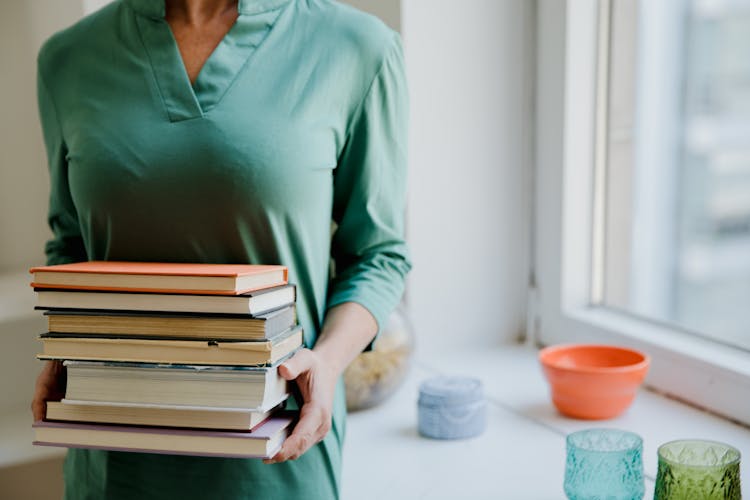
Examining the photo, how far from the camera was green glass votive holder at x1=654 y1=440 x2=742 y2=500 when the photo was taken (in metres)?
0.91

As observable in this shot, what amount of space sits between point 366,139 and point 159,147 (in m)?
0.22

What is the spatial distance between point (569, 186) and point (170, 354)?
1013 millimetres

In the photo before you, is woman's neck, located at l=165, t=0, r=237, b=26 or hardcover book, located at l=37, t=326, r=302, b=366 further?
woman's neck, located at l=165, t=0, r=237, b=26

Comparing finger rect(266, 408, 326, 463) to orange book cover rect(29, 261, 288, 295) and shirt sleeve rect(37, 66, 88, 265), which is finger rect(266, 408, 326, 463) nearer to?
orange book cover rect(29, 261, 288, 295)

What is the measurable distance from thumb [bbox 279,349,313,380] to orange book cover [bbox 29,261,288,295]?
7 cm

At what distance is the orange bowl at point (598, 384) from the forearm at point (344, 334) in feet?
1.51

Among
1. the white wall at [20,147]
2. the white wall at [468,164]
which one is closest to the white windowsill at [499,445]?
the white wall at [468,164]

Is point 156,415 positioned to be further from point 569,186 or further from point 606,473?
point 569,186

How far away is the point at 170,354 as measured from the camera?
772 millimetres

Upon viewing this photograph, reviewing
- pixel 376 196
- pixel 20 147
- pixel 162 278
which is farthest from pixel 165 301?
pixel 20 147

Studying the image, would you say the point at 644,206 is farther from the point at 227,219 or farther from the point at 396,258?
the point at 227,219

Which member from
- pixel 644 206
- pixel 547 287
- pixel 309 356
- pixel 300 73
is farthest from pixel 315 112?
pixel 644 206

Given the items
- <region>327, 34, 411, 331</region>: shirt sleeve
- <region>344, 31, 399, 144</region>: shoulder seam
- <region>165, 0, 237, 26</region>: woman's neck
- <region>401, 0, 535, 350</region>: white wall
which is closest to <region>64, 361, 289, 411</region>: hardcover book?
<region>327, 34, 411, 331</region>: shirt sleeve

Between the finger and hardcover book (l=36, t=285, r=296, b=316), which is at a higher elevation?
hardcover book (l=36, t=285, r=296, b=316)
